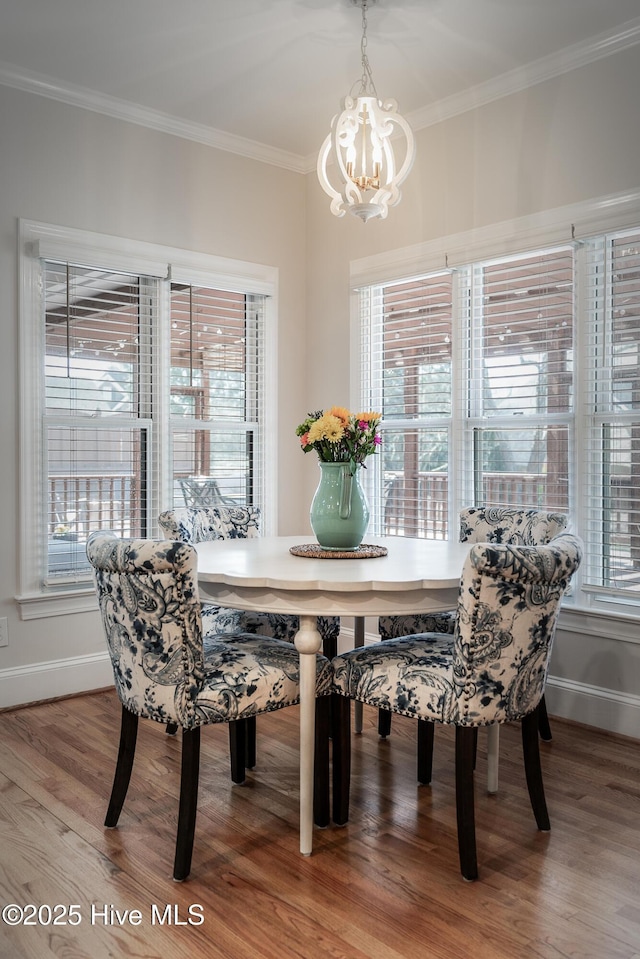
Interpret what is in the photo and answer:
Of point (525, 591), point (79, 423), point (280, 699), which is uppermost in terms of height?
point (79, 423)

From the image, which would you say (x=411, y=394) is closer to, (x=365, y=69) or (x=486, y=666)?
(x=365, y=69)

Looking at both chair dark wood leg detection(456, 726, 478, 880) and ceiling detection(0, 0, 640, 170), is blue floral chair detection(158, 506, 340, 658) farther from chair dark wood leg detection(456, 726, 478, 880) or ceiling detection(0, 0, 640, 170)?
ceiling detection(0, 0, 640, 170)

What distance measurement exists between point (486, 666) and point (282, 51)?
272 centimetres

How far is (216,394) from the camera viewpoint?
440 centimetres

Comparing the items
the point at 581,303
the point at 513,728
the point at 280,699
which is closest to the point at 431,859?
the point at 280,699

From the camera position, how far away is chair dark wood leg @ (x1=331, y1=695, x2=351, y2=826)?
93.6 inches

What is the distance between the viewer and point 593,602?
338cm

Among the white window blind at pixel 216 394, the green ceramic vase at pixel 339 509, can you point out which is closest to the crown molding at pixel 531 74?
the white window blind at pixel 216 394

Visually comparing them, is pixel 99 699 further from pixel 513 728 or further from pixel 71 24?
pixel 71 24

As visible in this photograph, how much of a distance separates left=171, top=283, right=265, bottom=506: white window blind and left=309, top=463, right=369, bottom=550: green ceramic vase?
1.63m

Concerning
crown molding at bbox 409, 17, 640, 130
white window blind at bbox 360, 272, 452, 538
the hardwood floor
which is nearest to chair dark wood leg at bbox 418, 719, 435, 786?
the hardwood floor

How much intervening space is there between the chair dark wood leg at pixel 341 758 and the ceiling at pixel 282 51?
2580 mm

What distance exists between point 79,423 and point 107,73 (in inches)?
62.5

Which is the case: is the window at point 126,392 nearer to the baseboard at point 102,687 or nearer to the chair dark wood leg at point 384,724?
the baseboard at point 102,687
